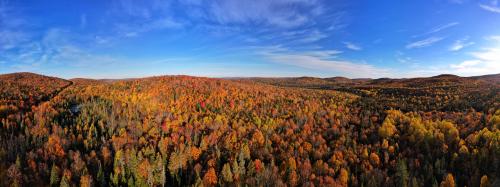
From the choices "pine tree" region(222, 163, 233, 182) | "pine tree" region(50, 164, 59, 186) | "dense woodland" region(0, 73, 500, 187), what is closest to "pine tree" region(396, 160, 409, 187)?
"dense woodland" region(0, 73, 500, 187)

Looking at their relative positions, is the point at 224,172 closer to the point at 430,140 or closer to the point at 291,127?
the point at 291,127

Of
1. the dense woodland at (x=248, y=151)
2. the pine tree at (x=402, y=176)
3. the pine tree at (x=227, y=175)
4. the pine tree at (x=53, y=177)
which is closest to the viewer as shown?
the pine tree at (x=402, y=176)

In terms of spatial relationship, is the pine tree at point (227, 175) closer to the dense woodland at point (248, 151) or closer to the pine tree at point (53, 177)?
the dense woodland at point (248, 151)

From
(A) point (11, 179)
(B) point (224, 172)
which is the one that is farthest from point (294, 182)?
(A) point (11, 179)

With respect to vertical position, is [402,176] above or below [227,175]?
above

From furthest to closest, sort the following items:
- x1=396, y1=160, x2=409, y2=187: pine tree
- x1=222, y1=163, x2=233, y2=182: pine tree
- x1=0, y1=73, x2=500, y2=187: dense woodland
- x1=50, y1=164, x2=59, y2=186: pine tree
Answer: x1=222, y1=163, x2=233, y2=182: pine tree
x1=0, y1=73, x2=500, y2=187: dense woodland
x1=50, y1=164, x2=59, y2=186: pine tree
x1=396, y1=160, x2=409, y2=187: pine tree

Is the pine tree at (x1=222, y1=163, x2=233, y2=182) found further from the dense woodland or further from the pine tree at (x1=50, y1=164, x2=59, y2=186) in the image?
the pine tree at (x1=50, y1=164, x2=59, y2=186)

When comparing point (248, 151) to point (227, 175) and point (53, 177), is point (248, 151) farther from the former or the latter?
point (53, 177)

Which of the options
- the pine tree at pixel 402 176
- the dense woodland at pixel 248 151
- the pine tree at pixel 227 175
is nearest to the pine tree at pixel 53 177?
the dense woodland at pixel 248 151

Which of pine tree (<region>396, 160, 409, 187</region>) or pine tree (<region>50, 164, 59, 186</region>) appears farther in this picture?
pine tree (<region>50, 164, 59, 186</region>)

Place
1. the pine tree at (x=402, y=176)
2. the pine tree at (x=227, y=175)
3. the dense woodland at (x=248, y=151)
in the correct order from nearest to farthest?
the pine tree at (x=402, y=176) < the dense woodland at (x=248, y=151) < the pine tree at (x=227, y=175)

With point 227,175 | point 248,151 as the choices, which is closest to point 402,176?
point 248,151
